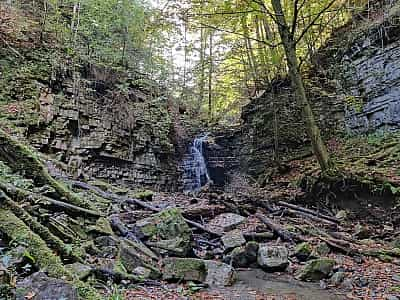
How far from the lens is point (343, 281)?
502cm

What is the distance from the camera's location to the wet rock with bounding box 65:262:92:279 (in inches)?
139

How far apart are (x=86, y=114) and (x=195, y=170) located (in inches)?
228

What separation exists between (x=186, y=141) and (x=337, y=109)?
7311 millimetres

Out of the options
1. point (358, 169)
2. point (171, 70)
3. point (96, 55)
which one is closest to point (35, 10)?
point (96, 55)

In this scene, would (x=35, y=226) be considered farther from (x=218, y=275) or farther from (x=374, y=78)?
(x=374, y=78)

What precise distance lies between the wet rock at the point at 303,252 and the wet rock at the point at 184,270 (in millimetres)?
2121

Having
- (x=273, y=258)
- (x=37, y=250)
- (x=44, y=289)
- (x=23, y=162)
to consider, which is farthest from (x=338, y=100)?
(x=44, y=289)

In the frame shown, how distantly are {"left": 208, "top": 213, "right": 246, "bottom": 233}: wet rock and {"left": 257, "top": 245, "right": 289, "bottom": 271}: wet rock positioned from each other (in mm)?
1696

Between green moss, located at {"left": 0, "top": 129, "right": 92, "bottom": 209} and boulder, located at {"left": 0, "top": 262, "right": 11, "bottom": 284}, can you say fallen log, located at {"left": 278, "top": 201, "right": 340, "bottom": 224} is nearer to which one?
green moss, located at {"left": 0, "top": 129, "right": 92, "bottom": 209}

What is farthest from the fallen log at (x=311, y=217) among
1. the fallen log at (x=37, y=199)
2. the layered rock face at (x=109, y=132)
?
the layered rock face at (x=109, y=132)

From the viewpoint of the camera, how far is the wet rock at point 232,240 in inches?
265

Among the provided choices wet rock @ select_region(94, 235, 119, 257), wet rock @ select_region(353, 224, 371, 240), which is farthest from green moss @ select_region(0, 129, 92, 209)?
wet rock @ select_region(353, 224, 371, 240)

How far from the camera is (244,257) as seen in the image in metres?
6.05

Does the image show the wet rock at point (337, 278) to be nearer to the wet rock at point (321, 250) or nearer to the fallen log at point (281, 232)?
the wet rock at point (321, 250)
